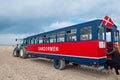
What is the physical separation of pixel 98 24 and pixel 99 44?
3.44 ft

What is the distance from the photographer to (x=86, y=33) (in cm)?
989

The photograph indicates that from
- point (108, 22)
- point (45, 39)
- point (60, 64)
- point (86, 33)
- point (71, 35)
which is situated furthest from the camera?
point (45, 39)

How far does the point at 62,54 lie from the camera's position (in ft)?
38.6

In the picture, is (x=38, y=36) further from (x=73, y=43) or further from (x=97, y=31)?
(x=97, y=31)

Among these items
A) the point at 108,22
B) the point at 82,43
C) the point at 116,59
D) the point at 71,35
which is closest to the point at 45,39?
the point at 71,35

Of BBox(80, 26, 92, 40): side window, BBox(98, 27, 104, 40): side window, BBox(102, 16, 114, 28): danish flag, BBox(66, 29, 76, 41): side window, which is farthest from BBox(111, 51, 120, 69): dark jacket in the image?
BBox(66, 29, 76, 41): side window

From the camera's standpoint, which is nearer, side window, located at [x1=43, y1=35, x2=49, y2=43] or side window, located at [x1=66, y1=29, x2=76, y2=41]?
side window, located at [x1=66, y1=29, x2=76, y2=41]

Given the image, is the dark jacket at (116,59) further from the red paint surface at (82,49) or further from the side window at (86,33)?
the side window at (86,33)

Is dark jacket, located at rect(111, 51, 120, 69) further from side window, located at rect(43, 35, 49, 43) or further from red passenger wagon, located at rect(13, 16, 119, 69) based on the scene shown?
side window, located at rect(43, 35, 49, 43)

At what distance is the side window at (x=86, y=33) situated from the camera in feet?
31.6

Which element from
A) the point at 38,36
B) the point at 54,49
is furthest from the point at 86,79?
the point at 38,36

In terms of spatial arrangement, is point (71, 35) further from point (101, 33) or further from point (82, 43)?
point (101, 33)

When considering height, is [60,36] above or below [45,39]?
above

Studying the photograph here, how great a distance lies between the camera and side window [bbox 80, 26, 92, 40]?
9.62 metres
